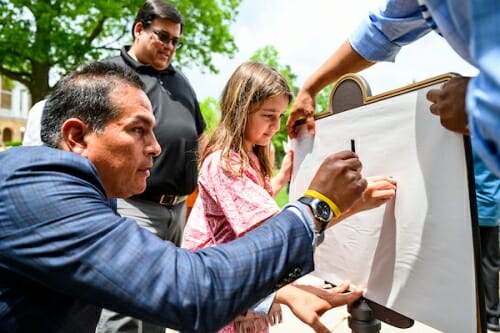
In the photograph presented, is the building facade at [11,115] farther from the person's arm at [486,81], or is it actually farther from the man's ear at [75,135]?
the person's arm at [486,81]

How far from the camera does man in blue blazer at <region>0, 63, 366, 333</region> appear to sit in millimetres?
906

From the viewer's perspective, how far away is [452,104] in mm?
962

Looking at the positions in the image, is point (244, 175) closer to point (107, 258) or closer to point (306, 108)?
point (306, 108)

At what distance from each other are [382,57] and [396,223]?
558 mm

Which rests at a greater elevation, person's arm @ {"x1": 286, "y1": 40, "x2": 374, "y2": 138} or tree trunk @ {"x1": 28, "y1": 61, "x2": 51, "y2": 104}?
person's arm @ {"x1": 286, "y1": 40, "x2": 374, "y2": 138}

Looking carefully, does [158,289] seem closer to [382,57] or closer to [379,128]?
[379,128]

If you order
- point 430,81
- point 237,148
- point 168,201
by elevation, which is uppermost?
point 430,81

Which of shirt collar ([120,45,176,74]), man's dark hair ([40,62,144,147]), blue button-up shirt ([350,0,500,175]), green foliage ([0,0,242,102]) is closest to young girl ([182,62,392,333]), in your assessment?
man's dark hair ([40,62,144,147])

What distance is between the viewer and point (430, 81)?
3.63ft

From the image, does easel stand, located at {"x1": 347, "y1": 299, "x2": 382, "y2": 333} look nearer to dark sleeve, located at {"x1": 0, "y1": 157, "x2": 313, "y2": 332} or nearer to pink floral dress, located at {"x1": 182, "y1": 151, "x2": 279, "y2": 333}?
pink floral dress, located at {"x1": 182, "y1": 151, "x2": 279, "y2": 333}

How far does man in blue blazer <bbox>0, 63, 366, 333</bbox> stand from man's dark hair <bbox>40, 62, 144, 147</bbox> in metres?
0.16

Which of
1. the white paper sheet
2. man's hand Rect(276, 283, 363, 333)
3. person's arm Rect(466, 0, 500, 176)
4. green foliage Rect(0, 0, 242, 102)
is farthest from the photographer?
green foliage Rect(0, 0, 242, 102)

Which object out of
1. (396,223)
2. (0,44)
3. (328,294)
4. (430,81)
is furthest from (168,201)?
(0,44)

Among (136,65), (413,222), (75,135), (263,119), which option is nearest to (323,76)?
(263,119)
